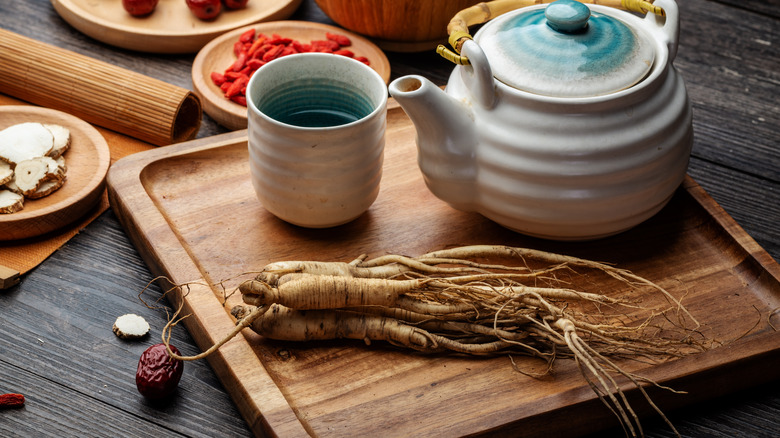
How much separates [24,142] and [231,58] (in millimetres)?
434

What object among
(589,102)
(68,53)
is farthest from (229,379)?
(68,53)

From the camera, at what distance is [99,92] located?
129 centimetres

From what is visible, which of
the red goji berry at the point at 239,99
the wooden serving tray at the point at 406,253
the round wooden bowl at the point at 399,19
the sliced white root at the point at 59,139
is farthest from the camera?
the round wooden bowl at the point at 399,19

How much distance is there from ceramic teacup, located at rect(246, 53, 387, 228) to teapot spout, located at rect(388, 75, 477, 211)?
0.18 ft

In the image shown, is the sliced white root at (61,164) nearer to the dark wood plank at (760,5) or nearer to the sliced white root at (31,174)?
the sliced white root at (31,174)

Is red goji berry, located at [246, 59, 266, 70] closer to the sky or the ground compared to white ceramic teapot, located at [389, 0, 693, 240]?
closer to the ground

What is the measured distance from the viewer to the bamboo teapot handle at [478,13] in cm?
A: 98

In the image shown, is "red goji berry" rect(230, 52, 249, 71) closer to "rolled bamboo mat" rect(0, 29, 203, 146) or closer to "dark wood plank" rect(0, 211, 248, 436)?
"rolled bamboo mat" rect(0, 29, 203, 146)

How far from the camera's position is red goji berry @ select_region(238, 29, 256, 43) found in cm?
148

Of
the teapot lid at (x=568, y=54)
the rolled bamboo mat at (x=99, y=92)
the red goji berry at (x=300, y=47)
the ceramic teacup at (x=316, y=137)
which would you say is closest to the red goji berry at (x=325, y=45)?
the red goji berry at (x=300, y=47)

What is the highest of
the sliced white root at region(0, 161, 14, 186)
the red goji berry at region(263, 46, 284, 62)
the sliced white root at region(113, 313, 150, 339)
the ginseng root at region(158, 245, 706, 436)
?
the ginseng root at region(158, 245, 706, 436)

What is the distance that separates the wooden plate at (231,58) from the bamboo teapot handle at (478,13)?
33 centimetres

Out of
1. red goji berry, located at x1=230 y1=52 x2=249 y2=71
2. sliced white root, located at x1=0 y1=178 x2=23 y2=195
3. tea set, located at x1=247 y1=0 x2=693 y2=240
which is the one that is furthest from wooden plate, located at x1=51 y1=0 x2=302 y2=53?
tea set, located at x1=247 y1=0 x2=693 y2=240

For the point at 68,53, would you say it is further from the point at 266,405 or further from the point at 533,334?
the point at 533,334
